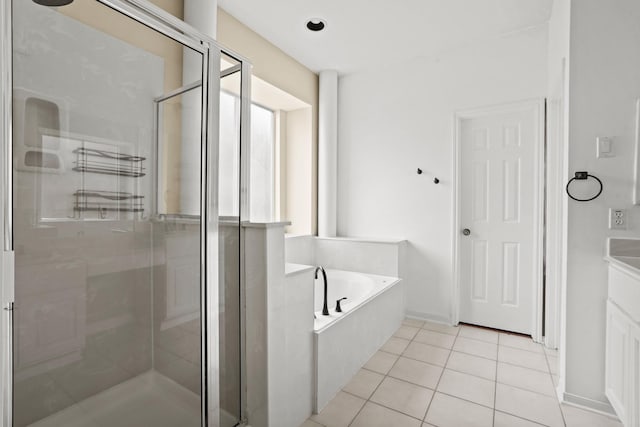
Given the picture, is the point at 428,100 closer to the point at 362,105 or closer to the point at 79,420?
the point at 362,105

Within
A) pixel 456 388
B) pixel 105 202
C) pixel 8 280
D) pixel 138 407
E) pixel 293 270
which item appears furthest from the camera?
pixel 456 388

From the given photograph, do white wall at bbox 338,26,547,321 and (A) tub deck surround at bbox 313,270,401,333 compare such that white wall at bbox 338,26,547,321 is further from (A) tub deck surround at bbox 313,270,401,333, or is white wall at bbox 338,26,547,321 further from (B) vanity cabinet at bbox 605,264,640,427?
(B) vanity cabinet at bbox 605,264,640,427

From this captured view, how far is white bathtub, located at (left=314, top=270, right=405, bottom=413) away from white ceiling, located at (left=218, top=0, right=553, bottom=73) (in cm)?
222

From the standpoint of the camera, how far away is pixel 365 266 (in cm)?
331

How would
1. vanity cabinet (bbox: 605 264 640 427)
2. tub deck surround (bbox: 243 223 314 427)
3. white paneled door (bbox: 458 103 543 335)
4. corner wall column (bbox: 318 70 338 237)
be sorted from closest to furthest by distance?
vanity cabinet (bbox: 605 264 640 427), tub deck surround (bbox: 243 223 314 427), white paneled door (bbox: 458 103 543 335), corner wall column (bbox: 318 70 338 237)

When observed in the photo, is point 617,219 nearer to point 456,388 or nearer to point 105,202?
point 456,388

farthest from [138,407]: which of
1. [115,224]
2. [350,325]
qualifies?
[350,325]

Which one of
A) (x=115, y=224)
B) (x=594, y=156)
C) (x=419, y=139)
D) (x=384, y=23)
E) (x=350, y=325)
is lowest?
(x=350, y=325)

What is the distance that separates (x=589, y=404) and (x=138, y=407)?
2296 mm

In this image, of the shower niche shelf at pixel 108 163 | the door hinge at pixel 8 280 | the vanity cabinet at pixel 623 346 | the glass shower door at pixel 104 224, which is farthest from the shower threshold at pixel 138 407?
the vanity cabinet at pixel 623 346

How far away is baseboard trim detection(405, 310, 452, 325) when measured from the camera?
10.3 ft

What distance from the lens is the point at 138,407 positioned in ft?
4.02

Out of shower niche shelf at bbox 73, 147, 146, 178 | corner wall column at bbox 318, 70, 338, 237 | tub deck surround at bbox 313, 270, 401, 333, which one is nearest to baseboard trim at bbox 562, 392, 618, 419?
tub deck surround at bbox 313, 270, 401, 333

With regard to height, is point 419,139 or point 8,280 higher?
point 419,139
